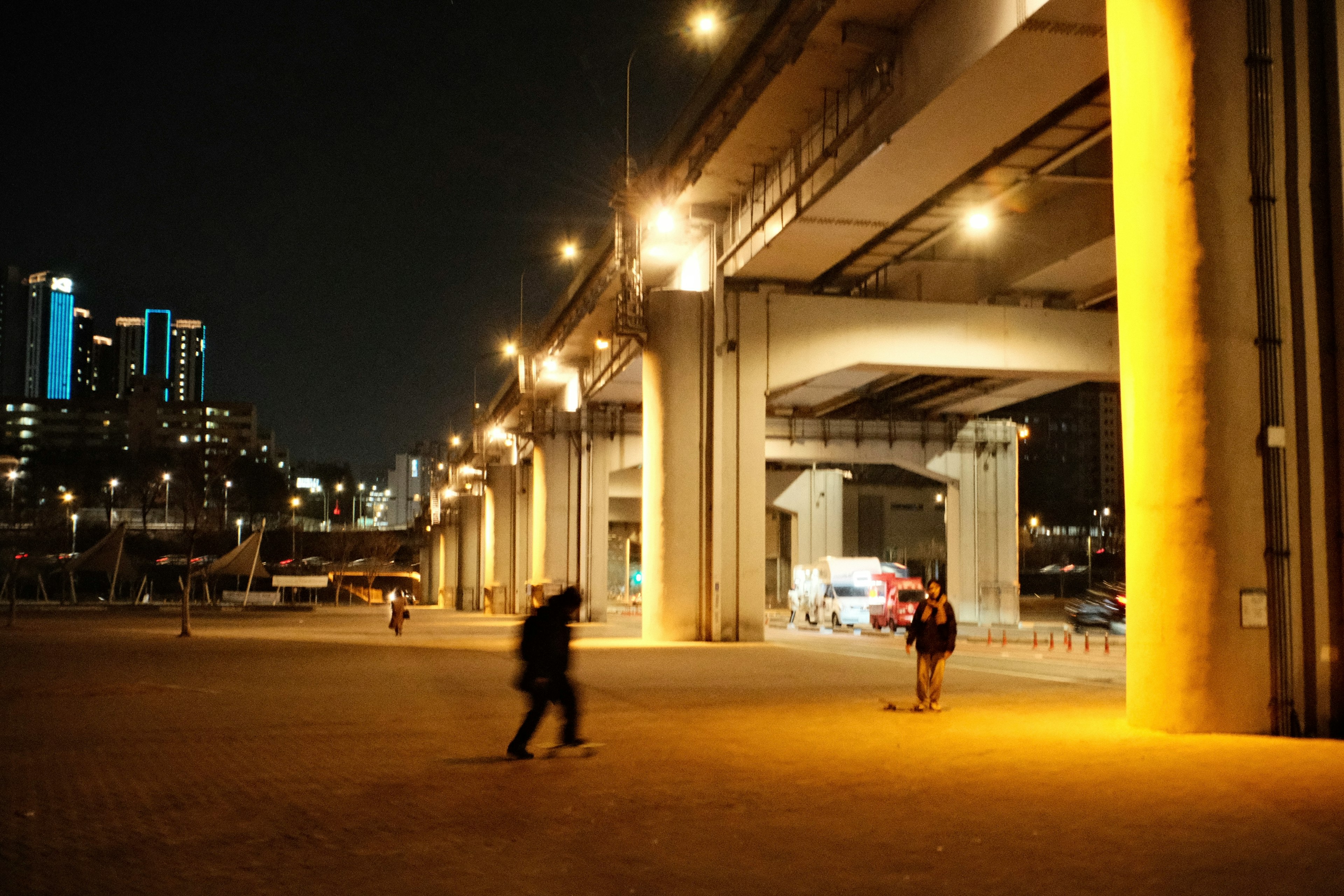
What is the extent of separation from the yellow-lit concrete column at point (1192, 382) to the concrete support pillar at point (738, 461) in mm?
17569

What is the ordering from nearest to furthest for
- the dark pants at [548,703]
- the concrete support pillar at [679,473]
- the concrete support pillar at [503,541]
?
the dark pants at [548,703] < the concrete support pillar at [679,473] < the concrete support pillar at [503,541]

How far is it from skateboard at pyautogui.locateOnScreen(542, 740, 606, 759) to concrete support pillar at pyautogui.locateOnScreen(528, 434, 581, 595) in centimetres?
3894

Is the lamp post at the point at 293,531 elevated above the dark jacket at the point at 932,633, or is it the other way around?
the lamp post at the point at 293,531

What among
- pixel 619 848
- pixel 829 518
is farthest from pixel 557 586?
pixel 619 848

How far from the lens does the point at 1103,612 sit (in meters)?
40.8

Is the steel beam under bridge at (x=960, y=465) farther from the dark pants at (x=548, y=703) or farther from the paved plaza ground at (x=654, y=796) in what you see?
the dark pants at (x=548, y=703)

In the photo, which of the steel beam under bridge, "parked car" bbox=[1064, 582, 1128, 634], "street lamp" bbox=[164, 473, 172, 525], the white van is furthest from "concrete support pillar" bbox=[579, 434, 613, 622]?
"street lamp" bbox=[164, 473, 172, 525]

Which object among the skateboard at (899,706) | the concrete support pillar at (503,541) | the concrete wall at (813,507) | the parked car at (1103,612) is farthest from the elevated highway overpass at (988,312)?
the concrete wall at (813,507)

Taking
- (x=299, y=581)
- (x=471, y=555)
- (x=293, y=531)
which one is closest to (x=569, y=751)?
(x=299, y=581)

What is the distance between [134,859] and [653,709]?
873 cm

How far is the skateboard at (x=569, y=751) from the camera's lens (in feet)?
37.6

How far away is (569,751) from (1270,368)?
7.79 m

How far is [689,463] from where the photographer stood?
3147cm

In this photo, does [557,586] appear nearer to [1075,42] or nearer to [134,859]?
[1075,42]
